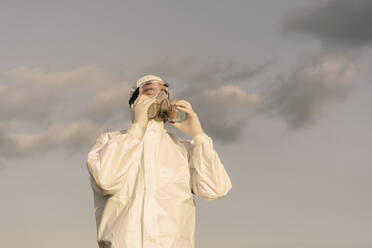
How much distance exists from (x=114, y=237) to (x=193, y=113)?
6.85 feet

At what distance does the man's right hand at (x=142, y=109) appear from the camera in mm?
8625

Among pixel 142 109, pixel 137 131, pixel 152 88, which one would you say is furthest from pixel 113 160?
pixel 152 88

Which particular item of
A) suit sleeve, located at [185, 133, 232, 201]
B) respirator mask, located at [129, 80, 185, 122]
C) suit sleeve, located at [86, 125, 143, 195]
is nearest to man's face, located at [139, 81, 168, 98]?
respirator mask, located at [129, 80, 185, 122]

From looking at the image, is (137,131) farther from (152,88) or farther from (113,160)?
(152,88)

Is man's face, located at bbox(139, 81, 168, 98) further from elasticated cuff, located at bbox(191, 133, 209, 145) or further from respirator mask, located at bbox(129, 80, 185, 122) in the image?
elasticated cuff, located at bbox(191, 133, 209, 145)

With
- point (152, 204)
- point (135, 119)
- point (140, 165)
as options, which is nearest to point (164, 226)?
point (152, 204)

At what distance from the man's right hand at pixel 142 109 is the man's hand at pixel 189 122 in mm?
456

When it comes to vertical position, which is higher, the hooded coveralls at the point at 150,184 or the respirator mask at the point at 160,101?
the respirator mask at the point at 160,101

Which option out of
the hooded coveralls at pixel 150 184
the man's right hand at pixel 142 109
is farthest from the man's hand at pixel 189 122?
the man's right hand at pixel 142 109

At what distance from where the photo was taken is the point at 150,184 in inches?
334

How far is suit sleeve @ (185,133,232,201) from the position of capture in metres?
8.81

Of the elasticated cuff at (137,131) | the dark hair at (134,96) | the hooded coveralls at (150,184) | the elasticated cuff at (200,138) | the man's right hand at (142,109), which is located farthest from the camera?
the dark hair at (134,96)

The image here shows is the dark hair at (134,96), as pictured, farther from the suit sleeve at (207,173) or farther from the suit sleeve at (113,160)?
the suit sleeve at (207,173)

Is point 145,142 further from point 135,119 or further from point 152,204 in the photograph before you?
point 152,204
